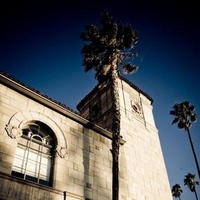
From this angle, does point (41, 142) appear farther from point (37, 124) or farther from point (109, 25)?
point (109, 25)

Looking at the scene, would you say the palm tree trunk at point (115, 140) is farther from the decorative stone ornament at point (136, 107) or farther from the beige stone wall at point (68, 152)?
the decorative stone ornament at point (136, 107)

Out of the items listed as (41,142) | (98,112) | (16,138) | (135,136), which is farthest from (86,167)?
(98,112)

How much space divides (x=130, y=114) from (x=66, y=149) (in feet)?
28.6

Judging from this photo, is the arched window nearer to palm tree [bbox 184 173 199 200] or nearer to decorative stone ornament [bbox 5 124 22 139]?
decorative stone ornament [bbox 5 124 22 139]

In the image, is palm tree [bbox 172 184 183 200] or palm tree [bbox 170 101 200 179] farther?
palm tree [bbox 172 184 183 200]

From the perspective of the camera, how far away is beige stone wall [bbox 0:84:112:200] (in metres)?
8.52

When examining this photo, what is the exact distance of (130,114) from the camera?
1812 centimetres

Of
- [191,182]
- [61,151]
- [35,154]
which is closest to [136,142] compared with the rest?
[61,151]

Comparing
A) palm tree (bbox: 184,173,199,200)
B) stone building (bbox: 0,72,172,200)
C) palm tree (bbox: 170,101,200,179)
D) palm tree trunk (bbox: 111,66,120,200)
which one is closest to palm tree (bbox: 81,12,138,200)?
palm tree trunk (bbox: 111,66,120,200)

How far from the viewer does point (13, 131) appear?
905 centimetres

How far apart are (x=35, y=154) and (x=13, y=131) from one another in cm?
149

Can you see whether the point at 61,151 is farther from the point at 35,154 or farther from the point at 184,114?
the point at 184,114

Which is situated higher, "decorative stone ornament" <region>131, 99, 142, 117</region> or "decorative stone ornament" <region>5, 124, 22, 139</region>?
"decorative stone ornament" <region>131, 99, 142, 117</region>

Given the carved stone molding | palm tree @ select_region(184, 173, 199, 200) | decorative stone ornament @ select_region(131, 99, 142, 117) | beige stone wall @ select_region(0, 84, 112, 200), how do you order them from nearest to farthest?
beige stone wall @ select_region(0, 84, 112, 200), the carved stone molding, decorative stone ornament @ select_region(131, 99, 142, 117), palm tree @ select_region(184, 173, 199, 200)
